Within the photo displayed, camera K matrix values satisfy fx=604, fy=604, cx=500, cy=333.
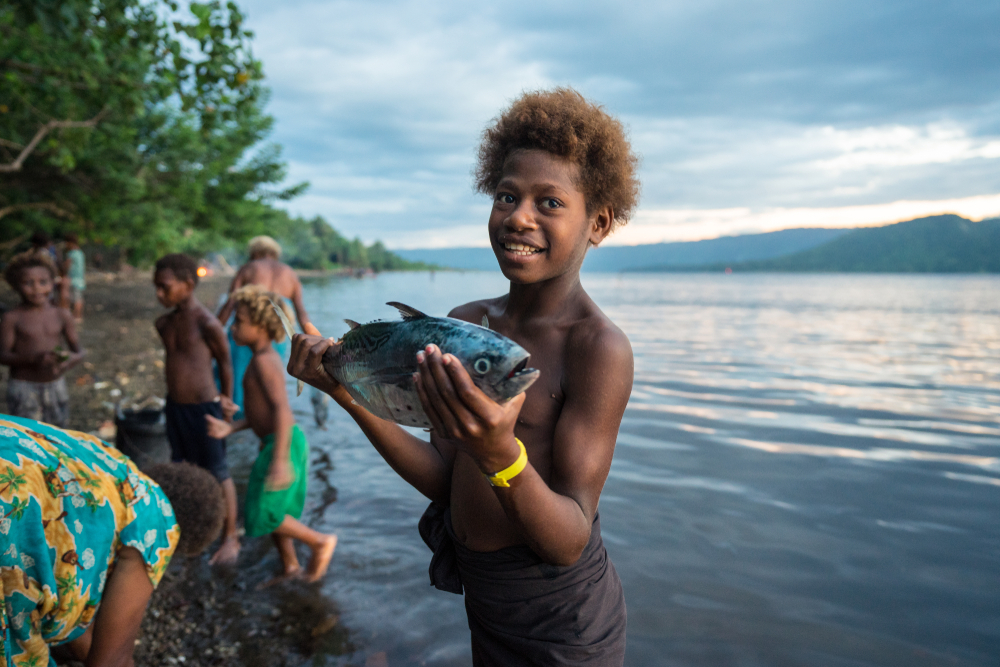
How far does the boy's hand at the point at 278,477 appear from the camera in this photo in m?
4.34

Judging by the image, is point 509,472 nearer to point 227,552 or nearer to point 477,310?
point 477,310

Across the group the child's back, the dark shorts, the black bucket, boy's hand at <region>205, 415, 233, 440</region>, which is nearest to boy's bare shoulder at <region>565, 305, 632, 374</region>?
boy's hand at <region>205, 415, 233, 440</region>

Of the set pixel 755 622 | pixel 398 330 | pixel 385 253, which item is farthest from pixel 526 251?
pixel 385 253

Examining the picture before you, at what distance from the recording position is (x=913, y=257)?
168 metres

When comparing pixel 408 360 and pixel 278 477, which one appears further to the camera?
pixel 278 477

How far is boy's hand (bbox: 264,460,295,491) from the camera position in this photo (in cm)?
434

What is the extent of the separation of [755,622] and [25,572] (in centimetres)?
440

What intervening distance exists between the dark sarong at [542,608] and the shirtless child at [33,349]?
585cm

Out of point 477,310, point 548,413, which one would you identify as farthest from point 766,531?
point 548,413

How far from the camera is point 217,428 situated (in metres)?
4.86

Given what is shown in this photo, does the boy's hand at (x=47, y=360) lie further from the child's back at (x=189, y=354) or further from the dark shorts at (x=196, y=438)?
the dark shorts at (x=196, y=438)

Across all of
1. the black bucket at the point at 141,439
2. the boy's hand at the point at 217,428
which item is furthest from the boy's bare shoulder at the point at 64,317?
the boy's hand at the point at 217,428

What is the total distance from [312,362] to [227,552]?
13.1ft

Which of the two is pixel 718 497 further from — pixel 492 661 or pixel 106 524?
pixel 106 524
